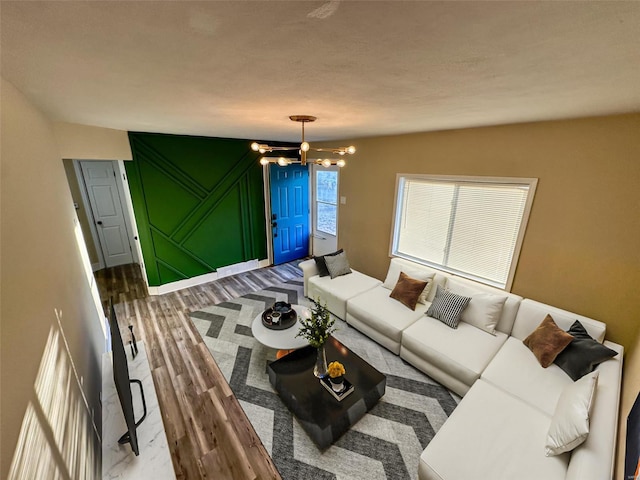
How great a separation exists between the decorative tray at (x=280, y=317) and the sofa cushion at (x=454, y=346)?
1.27m

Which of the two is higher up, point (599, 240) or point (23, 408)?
point (599, 240)

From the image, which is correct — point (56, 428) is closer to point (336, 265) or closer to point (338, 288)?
point (338, 288)

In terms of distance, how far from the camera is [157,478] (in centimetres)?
143

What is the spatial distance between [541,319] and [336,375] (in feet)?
6.78

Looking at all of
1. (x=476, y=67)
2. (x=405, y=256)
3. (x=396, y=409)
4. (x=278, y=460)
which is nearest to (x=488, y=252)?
(x=405, y=256)

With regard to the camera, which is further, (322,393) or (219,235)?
(219,235)

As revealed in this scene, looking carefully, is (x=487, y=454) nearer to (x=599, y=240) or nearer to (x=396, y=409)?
(x=396, y=409)

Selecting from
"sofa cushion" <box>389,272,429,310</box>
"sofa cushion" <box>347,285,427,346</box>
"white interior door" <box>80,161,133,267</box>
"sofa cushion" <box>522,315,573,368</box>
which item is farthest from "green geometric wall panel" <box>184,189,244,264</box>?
"sofa cushion" <box>522,315,573,368</box>

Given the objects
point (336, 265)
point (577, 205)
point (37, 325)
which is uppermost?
point (577, 205)

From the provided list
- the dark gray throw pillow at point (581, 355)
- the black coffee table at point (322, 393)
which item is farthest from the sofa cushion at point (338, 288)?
the dark gray throw pillow at point (581, 355)

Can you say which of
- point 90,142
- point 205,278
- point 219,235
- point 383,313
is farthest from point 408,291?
point 90,142

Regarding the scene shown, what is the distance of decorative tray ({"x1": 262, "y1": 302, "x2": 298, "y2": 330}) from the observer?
9.41ft

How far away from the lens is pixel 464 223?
125 inches

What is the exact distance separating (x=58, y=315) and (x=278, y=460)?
177 cm
